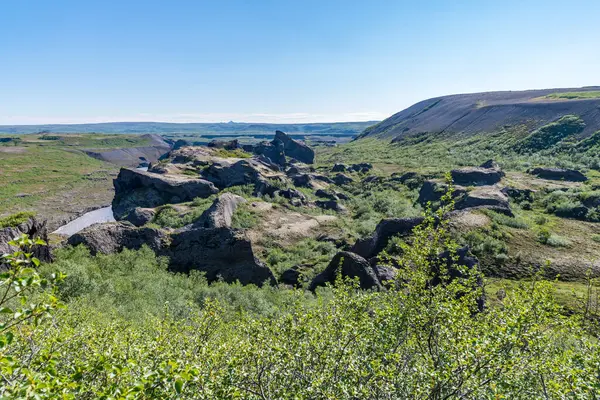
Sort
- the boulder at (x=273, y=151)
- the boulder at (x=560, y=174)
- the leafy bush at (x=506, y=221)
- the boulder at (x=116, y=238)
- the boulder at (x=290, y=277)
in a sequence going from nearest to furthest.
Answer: the boulder at (x=116, y=238), the boulder at (x=290, y=277), the leafy bush at (x=506, y=221), the boulder at (x=560, y=174), the boulder at (x=273, y=151)

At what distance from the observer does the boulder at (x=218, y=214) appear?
44344 mm

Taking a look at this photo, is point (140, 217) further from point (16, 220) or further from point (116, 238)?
point (16, 220)

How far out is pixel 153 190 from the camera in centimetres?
6769

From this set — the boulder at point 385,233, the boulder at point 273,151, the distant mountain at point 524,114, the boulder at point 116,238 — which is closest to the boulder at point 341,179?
the boulder at point 273,151

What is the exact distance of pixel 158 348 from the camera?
7.62 m

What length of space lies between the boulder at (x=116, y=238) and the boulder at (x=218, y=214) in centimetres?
1060

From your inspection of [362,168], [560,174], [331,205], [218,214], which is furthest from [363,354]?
[362,168]

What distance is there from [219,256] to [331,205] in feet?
133

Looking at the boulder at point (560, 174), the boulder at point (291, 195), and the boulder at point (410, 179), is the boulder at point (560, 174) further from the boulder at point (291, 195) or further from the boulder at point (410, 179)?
the boulder at point (291, 195)

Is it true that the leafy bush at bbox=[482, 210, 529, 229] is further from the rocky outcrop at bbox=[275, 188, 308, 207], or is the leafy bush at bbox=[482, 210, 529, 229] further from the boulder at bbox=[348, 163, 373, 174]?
the boulder at bbox=[348, 163, 373, 174]

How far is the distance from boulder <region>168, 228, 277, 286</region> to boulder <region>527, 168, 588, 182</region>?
70.7 meters

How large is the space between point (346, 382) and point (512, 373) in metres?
3.42

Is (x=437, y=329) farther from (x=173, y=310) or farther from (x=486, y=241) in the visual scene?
(x=486, y=241)

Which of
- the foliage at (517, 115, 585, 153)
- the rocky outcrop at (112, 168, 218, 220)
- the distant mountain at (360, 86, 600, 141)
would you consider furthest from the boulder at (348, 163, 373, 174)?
the distant mountain at (360, 86, 600, 141)
